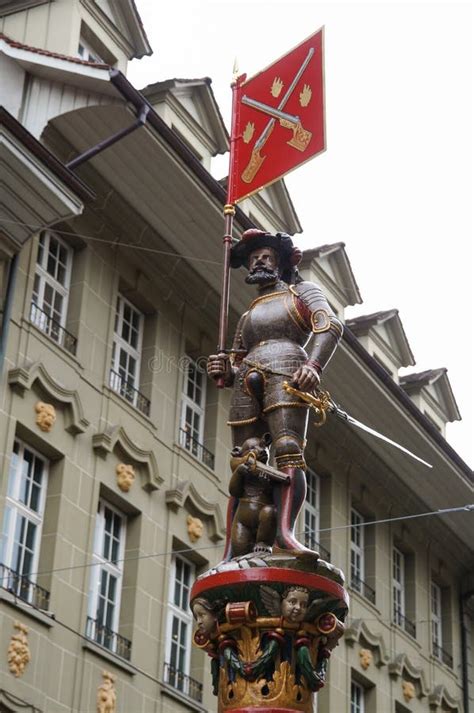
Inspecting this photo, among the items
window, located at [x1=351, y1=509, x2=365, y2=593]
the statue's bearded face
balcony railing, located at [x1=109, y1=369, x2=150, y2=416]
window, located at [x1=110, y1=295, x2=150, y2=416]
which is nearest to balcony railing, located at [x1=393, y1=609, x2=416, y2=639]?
window, located at [x1=351, y1=509, x2=365, y2=593]

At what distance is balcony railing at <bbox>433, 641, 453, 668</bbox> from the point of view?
2680 centimetres

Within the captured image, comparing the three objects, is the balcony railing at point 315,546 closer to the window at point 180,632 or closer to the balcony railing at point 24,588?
the window at point 180,632

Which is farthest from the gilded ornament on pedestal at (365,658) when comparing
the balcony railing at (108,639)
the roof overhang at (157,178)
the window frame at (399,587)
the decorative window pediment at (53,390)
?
the decorative window pediment at (53,390)

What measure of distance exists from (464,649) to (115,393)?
40.5 ft

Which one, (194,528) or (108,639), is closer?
(108,639)

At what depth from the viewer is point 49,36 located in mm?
18812

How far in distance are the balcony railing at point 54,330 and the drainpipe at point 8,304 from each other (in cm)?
72

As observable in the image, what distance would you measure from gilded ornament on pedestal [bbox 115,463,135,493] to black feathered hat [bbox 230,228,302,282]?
28.9 ft

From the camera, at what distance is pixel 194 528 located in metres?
19.0

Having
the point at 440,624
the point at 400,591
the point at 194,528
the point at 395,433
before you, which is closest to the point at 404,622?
the point at 400,591

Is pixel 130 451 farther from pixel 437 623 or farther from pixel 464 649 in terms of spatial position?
pixel 464 649

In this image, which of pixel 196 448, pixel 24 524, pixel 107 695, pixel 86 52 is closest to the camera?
pixel 24 524

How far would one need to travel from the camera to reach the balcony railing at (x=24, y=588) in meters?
15.4

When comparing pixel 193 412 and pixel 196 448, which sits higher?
pixel 193 412
